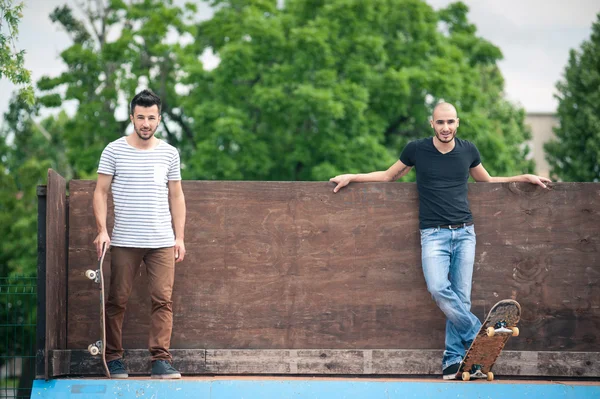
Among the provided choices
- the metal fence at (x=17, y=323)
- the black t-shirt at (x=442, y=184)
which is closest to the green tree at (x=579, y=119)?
the metal fence at (x=17, y=323)

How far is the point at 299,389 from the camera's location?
5.07 metres

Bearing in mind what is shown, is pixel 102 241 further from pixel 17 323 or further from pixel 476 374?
pixel 17 323

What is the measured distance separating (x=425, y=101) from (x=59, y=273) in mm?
20720

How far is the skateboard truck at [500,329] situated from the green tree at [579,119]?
28.4 m

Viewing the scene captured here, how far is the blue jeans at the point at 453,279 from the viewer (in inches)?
208

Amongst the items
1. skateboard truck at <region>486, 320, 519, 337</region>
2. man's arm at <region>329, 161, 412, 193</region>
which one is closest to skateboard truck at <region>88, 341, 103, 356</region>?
man's arm at <region>329, 161, 412, 193</region>

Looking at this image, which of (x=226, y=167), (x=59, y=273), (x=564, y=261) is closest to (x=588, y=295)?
(x=564, y=261)

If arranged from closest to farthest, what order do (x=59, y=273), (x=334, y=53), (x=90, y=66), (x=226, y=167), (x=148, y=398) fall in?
(x=148, y=398) → (x=59, y=273) → (x=226, y=167) → (x=334, y=53) → (x=90, y=66)

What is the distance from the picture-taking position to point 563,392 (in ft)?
16.6

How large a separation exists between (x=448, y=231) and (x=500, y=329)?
76 centimetres

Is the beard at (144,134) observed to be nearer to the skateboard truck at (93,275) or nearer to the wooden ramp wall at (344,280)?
the wooden ramp wall at (344,280)

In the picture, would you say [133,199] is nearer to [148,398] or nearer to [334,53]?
[148,398]

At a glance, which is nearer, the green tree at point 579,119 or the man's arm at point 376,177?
the man's arm at point 376,177

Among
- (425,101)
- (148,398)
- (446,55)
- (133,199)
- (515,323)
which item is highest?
(446,55)
